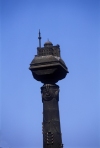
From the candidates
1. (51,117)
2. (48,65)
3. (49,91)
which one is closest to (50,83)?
(49,91)

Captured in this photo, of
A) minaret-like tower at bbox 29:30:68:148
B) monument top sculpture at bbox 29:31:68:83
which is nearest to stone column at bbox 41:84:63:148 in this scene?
minaret-like tower at bbox 29:30:68:148

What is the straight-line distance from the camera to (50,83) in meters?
16.0

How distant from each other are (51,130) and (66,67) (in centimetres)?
435

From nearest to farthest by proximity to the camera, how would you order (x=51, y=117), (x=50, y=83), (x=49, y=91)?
(x=51, y=117) → (x=49, y=91) → (x=50, y=83)

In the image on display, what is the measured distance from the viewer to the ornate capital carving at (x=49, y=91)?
1577 centimetres

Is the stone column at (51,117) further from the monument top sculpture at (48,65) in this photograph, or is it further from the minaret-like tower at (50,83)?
the monument top sculpture at (48,65)

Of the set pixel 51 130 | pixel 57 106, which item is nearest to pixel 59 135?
pixel 51 130

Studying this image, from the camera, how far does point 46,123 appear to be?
15.4 metres

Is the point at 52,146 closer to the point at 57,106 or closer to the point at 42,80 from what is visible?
the point at 57,106

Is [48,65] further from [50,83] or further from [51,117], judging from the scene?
[51,117]

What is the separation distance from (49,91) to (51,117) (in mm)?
1614

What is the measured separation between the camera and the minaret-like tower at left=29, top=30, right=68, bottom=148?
15.1m

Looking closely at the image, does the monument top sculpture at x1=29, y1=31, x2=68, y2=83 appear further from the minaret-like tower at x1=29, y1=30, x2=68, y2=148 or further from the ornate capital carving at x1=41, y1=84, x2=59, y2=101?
the ornate capital carving at x1=41, y1=84, x2=59, y2=101

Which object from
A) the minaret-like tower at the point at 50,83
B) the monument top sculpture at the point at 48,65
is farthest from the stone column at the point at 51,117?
the monument top sculpture at the point at 48,65
